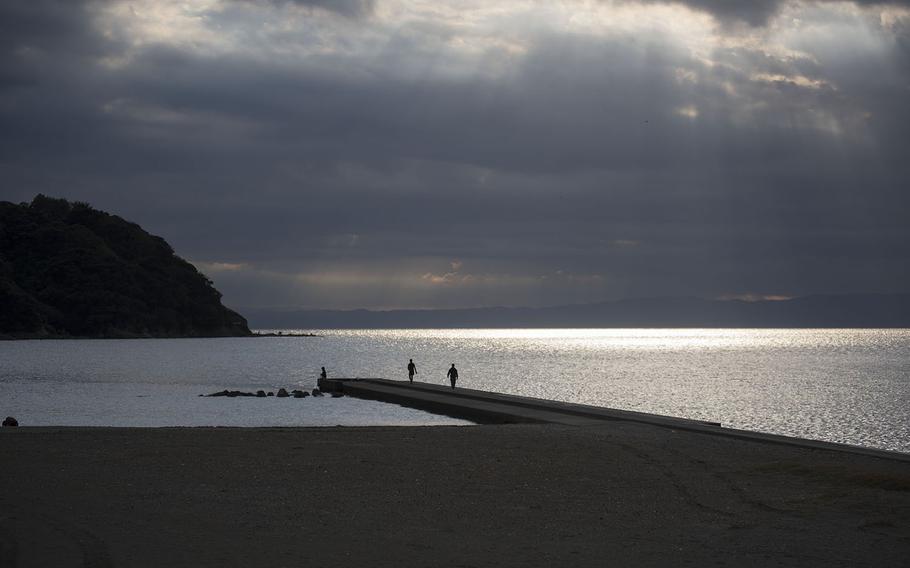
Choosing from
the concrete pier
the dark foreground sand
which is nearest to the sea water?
the concrete pier

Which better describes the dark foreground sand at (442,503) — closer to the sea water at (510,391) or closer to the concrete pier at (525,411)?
the concrete pier at (525,411)

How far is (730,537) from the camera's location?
11.3 m

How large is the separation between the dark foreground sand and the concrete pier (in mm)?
2366

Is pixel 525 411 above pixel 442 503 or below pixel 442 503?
below

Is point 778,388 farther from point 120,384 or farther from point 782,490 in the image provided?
point 782,490

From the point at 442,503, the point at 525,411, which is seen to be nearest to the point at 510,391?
the point at 525,411

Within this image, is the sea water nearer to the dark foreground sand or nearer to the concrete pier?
the concrete pier

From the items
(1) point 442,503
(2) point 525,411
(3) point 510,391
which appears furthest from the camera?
(3) point 510,391

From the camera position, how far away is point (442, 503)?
13.4 metres

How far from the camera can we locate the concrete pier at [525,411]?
22688mm

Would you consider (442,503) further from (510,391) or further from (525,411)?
(510,391)

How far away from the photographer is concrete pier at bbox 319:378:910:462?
74.4 ft

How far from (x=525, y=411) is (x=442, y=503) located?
20.0 m

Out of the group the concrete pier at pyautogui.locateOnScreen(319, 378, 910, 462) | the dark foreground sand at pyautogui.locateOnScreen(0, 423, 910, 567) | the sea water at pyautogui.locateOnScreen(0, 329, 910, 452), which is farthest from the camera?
the sea water at pyautogui.locateOnScreen(0, 329, 910, 452)
